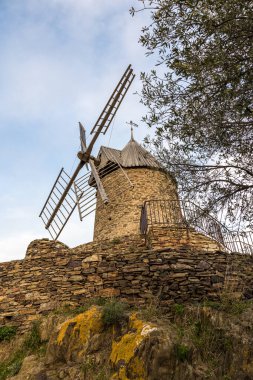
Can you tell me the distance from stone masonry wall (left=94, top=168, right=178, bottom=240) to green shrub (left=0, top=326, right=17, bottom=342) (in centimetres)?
445

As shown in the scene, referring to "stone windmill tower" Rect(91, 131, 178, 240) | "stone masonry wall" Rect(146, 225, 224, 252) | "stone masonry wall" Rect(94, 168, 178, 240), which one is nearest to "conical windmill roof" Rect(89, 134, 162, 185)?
"stone windmill tower" Rect(91, 131, 178, 240)

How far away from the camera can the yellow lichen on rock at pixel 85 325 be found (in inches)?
226

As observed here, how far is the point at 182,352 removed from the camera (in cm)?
491

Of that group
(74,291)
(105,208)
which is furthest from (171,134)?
(105,208)

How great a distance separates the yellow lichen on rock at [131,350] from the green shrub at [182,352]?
427 millimetres

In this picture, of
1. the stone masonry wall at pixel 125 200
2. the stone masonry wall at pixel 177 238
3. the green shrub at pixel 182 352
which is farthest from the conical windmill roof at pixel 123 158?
the green shrub at pixel 182 352

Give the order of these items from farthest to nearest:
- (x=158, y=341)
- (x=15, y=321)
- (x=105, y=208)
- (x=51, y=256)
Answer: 1. (x=105, y=208)
2. (x=51, y=256)
3. (x=15, y=321)
4. (x=158, y=341)

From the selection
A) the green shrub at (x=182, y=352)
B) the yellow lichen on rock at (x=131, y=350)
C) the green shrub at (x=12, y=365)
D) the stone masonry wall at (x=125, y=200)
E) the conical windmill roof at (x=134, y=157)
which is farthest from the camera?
the conical windmill roof at (x=134, y=157)

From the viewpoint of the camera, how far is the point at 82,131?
15594 mm

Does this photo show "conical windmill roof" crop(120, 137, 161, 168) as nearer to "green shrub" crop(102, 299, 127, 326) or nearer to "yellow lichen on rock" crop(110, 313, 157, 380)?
"green shrub" crop(102, 299, 127, 326)

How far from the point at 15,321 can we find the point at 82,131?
9868mm

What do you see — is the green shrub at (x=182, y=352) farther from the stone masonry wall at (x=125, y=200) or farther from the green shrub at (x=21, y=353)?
the stone masonry wall at (x=125, y=200)

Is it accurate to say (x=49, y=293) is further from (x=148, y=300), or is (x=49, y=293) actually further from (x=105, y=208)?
(x=105, y=208)

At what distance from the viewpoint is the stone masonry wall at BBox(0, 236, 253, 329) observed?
6810mm
